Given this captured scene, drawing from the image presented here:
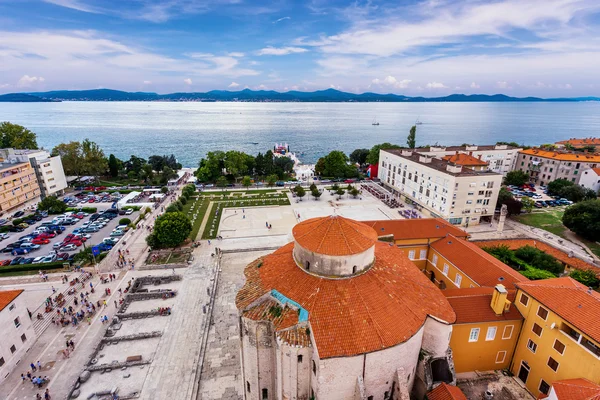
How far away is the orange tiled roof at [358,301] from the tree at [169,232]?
79.6 feet

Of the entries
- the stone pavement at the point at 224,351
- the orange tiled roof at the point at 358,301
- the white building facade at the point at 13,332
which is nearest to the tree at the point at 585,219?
the orange tiled roof at the point at 358,301

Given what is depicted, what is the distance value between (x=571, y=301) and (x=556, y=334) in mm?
2576

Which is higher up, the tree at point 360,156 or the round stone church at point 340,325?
the round stone church at point 340,325

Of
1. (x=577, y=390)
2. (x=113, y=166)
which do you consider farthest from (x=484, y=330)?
(x=113, y=166)

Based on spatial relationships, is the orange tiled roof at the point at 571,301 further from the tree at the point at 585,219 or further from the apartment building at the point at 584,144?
the apartment building at the point at 584,144

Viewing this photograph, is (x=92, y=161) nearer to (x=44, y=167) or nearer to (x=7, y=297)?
(x=44, y=167)

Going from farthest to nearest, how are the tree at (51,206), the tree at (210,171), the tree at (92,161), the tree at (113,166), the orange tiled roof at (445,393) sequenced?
the tree at (113,166), the tree at (210,171), the tree at (92,161), the tree at (51,206), the orange tiled roof at (445,393)

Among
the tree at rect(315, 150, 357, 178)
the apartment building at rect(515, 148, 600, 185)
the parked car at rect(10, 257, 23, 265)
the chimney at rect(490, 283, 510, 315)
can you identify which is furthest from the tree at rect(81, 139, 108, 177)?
the apartment building at rect(515, 148, 600, 185)

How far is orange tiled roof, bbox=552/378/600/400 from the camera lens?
54.9 feet

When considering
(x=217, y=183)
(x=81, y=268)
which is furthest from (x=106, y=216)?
(x=217, y=183)

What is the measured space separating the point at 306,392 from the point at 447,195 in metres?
47.5

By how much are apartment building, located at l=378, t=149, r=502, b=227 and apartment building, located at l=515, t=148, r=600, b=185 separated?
91.2 ft

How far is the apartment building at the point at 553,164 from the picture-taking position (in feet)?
255

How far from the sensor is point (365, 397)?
1872 centimetres
